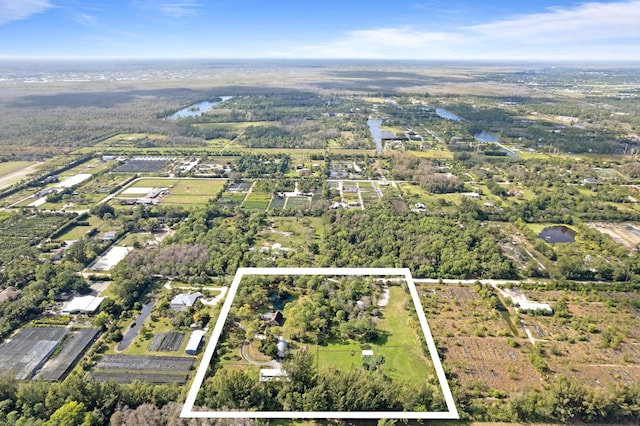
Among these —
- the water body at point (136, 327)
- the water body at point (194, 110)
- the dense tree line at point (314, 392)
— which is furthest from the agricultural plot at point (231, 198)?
the water body at point (194, 110)

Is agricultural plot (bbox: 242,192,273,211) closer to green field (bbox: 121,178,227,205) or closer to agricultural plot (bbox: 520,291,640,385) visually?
green field (bbox: 121,178,227,205)

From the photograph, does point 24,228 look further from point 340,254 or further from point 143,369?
point 340,254

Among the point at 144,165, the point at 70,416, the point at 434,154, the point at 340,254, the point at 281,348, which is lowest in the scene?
the point at 70,416

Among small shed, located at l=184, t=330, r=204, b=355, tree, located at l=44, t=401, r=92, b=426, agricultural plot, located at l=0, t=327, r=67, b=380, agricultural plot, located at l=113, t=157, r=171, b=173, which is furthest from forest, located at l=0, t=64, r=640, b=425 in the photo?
agricultural plot, located at l=113, t=157, r=171, b=173

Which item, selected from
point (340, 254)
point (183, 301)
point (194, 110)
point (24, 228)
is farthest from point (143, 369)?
point (194, 110)

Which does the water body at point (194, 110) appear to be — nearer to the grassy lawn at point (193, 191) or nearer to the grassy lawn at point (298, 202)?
the grassy lawn at point (193, 191)

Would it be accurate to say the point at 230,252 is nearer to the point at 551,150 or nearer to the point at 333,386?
the point at 333,386
